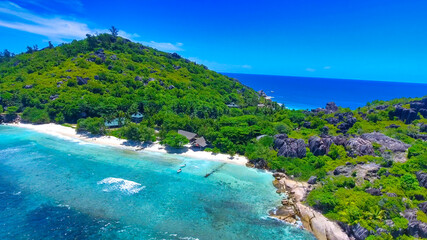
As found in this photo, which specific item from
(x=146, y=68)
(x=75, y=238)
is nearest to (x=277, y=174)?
(x=75, y=238)

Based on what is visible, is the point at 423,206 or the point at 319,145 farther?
the point at 319,145

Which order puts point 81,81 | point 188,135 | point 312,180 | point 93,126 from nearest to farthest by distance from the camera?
point 312,180 → point 188,135 → point 93,126 → point 81,81

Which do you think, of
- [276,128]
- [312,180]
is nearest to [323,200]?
[312,180]

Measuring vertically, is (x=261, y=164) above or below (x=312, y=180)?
above

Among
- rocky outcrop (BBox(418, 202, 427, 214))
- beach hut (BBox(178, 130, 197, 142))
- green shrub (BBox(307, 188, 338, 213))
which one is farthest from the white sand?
rocky outcrop (BBox(418, 202, 427, 214))

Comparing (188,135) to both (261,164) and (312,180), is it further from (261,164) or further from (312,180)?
(312,180)

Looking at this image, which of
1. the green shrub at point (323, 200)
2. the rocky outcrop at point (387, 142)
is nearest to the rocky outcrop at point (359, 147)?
the rocky outcrop at point (387, 142)
